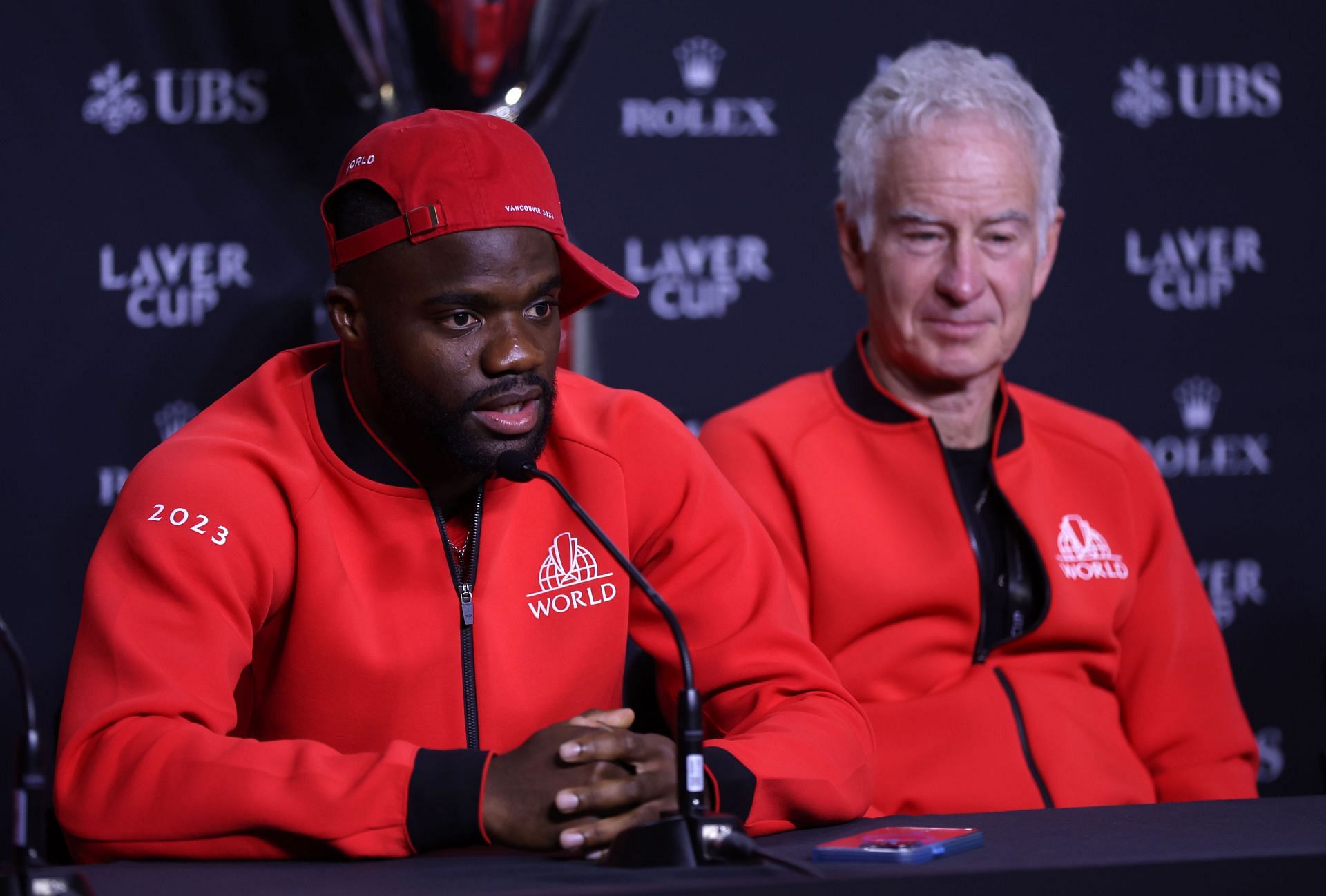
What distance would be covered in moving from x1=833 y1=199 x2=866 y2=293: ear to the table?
38.7 inches

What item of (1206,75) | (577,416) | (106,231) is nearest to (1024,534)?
(577,416)

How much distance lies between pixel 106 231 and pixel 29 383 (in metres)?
0.29

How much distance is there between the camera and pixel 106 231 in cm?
245

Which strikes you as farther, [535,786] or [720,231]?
[720,231]

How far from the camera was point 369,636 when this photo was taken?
4.48 ft

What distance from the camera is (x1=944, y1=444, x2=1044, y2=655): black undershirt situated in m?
1.82

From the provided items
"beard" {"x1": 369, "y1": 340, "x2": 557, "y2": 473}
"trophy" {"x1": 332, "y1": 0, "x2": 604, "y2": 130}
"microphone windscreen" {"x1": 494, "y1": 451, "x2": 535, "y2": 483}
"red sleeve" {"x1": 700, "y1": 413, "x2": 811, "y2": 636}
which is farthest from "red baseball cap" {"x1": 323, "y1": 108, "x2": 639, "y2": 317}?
"trophy" {"x1": 332, "y1": 0, "x2": 604, "y2": 130}

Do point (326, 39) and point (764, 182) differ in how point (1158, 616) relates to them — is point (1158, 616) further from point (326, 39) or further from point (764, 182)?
point (326, 39)

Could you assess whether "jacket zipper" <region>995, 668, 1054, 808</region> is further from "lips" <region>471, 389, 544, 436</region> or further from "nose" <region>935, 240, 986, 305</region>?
"lips" <region>471, 389, 544, 436</region>

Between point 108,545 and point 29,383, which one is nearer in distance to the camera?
point 108,545

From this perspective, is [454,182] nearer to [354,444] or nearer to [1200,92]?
[354,444]

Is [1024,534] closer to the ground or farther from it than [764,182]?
closer to the ground

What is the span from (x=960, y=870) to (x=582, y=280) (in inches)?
30.8

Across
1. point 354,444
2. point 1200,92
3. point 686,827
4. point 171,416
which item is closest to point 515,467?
point 354,444
